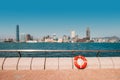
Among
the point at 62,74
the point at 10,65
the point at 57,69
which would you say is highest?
the point at 10,65

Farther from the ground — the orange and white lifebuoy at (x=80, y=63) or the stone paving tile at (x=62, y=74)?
the orange and white lifebuoy at (x=80, y=63)

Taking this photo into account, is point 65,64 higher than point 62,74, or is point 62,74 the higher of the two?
point 65,64

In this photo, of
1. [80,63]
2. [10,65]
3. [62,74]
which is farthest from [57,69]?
[10,65]

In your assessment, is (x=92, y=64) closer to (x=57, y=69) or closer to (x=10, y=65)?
(x=57, y=69)

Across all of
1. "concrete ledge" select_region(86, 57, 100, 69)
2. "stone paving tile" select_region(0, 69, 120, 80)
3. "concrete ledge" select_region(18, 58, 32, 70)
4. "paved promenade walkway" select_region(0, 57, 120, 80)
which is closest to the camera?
"stone paving tile" select_region(0, 69, 120, 80)

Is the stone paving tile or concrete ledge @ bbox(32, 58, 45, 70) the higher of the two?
concrete ledge @ bbox(32, 58, 45, 70)

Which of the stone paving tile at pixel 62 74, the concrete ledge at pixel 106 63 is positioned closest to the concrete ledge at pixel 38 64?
Answer: the stone paving tile at pixel 62 74

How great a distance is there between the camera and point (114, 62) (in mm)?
10742

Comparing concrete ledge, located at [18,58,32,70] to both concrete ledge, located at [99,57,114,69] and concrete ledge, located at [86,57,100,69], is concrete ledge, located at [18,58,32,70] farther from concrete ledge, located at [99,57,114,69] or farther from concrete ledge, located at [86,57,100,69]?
concrete ledge, located at [99,57,114,69]

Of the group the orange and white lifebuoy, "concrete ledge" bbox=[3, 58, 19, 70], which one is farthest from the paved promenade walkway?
the orange and white lifebuoy

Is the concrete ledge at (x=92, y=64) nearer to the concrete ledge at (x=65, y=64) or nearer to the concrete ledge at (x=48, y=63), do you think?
the concrete ledge at (x=48, y=63)

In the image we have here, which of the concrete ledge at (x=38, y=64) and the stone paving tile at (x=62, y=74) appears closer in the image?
the stone paving tile at (x=62, y=74)

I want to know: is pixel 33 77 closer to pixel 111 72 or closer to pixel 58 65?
pixel 58 65

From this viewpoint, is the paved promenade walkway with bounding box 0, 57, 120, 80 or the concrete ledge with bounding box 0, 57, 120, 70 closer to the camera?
the paved promenade walkway with bounding box 0, 57, 120, 80
